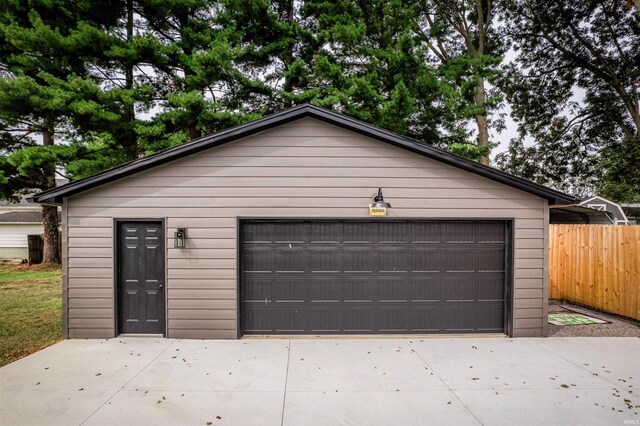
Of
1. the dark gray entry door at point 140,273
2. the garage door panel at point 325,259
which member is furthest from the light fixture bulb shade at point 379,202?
the dark gray entry door at point 140,273

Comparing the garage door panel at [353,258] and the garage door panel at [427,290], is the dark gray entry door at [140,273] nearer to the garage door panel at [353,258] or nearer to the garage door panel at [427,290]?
the garage door panel at [353,258]

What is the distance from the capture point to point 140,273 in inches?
227

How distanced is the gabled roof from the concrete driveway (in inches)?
95.3

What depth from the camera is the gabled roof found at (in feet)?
18.1

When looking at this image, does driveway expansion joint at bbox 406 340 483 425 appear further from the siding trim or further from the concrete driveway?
the siding trim

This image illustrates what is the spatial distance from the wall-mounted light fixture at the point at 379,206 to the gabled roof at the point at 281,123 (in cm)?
93

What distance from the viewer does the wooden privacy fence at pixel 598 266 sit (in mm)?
6617

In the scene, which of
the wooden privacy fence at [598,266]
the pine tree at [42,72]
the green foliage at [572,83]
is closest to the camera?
the wooden privacy fence at [598,266]

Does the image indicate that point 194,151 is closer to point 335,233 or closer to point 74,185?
point 74,185

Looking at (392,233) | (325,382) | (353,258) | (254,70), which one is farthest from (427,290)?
(254,70)

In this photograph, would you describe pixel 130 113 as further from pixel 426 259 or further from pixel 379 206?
pixel 426 259

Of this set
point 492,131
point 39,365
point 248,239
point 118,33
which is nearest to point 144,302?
point 39,365

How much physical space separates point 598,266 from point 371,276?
5.29 metres

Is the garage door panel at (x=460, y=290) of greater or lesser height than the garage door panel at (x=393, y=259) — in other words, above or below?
below
